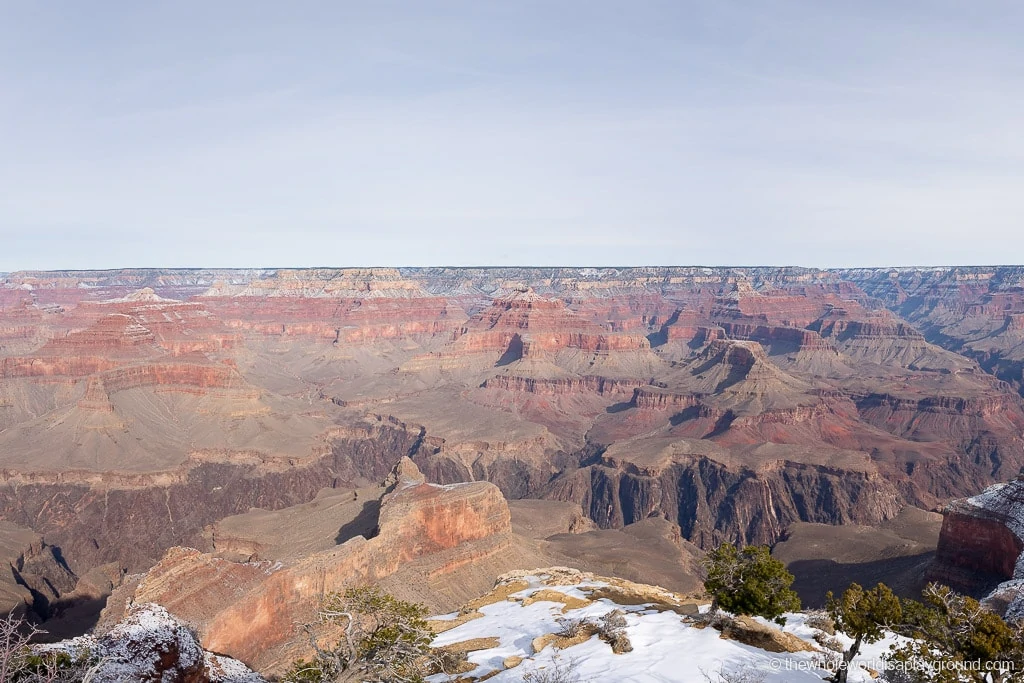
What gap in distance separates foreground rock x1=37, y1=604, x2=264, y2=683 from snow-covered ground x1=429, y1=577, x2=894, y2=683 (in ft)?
33.2

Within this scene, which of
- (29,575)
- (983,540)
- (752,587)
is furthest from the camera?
(29,575)

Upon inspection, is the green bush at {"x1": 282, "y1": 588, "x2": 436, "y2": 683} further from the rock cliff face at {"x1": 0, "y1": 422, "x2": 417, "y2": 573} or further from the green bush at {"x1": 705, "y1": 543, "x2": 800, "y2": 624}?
the rock cliff face at {"x1": 0, "y1": 422, "x2": 417, "y2": 573}

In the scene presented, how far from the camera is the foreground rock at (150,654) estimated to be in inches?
974

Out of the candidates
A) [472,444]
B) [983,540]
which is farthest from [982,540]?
[472,444]

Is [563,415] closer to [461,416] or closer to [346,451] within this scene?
[461,416]

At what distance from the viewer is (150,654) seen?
26.7 m

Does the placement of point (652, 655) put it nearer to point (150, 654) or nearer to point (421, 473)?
point (150, 654)

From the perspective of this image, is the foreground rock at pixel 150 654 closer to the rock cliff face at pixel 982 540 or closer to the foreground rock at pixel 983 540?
the foreground rock at pixel 983 540

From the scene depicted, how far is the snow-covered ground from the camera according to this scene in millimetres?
26516

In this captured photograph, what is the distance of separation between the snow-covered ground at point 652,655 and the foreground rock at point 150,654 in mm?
10125

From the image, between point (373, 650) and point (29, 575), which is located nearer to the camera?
point (373, 650)

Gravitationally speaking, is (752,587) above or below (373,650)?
below

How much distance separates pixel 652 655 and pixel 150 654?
21226 mm

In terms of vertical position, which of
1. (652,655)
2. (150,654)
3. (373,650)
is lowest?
(652,655)
